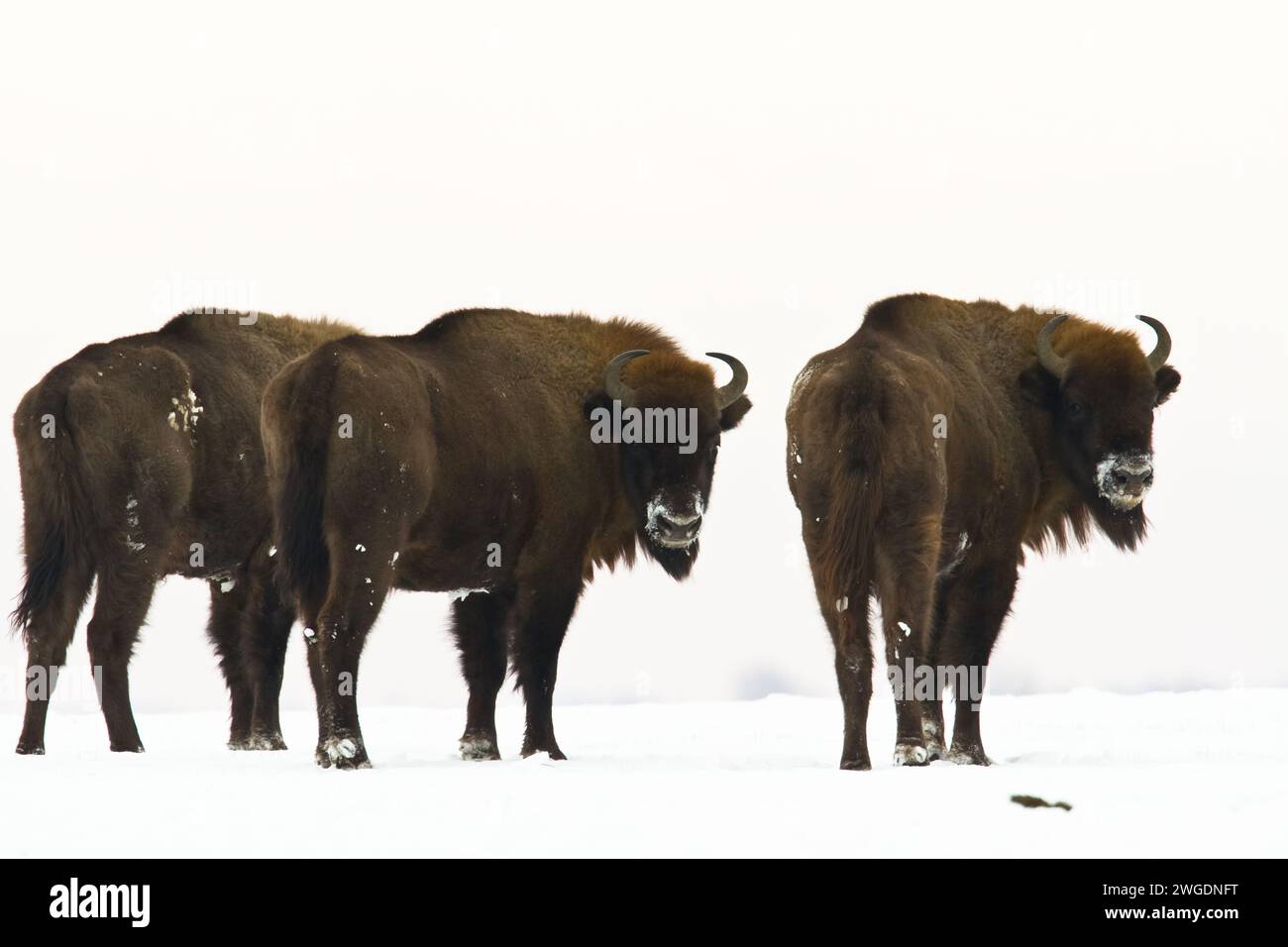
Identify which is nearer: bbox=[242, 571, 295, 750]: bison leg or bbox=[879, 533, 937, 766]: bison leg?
bbox=[879, 533, 937, 766]: bison leg

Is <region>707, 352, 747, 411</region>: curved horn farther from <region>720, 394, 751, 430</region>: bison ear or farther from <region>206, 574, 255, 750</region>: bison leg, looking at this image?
<region>206, 574, 255, 750</region>: bison leg

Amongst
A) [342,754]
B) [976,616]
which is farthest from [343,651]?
[976,616]

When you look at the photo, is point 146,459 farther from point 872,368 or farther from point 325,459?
point 872,368

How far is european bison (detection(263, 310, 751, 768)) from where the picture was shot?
10578 mm

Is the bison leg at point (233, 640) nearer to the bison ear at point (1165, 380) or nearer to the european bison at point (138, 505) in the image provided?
the european bison at point (138, 505)

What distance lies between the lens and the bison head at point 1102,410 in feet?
38.3

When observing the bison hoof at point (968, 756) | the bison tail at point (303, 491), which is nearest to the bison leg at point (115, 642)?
the bison tail at point (303, 491)

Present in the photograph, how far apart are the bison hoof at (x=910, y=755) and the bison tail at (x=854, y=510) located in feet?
2.48

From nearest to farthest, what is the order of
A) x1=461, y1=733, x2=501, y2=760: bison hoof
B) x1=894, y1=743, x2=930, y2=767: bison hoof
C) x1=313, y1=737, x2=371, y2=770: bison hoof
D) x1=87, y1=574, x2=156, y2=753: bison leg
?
x1=894, y1=743, x2=930, y2=767: bison hoof
x1=313, y1=737, x2=371, y2=770: bison hoof
x1=461, y1=733, x2=501, y2=760: bison hoof
x1=87, y1=574, x2=156, y2=753: bison leg

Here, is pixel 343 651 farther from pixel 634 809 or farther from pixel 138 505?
pixel 634 809

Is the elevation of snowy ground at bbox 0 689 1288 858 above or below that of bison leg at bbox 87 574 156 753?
below

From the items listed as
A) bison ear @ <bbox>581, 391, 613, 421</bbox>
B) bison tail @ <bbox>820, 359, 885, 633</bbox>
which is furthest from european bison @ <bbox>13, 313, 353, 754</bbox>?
bison tail @ <bbox>820, 359, 885, 633</bbox>

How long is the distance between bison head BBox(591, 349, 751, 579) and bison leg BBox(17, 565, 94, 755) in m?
3.62

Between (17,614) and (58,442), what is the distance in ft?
3.79
